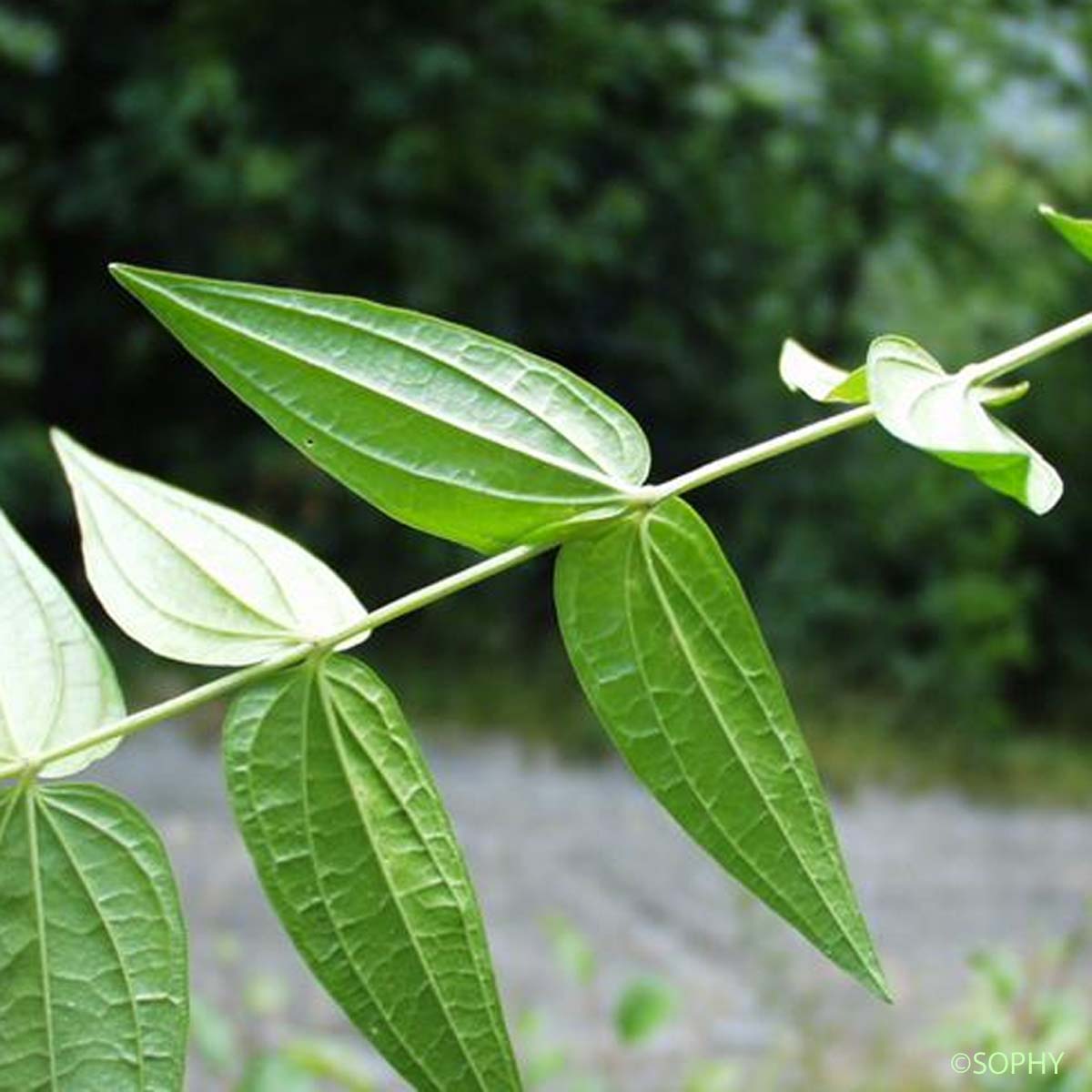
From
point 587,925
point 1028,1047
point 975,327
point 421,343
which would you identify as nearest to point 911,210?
point 975,327

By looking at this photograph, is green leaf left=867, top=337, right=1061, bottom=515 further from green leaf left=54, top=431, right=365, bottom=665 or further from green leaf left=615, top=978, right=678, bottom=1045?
green leaf left=615, top=978, right=678, bottom=1045

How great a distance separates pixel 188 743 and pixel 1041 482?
2.95m

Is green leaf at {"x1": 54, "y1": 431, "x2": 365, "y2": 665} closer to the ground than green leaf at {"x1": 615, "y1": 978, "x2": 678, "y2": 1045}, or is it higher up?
higher up

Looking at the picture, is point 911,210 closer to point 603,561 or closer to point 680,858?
point 680,858

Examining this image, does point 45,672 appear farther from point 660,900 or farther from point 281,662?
point 660,900

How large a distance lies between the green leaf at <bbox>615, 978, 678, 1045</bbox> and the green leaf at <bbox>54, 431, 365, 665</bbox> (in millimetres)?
704

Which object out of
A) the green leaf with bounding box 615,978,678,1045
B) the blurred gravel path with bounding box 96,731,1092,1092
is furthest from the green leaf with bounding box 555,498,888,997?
the blurred gravel path with bounding box 96,731,1092,1092

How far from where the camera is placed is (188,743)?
3.00 metres

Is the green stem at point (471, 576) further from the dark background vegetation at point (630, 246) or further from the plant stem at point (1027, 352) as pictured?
the dark background vegetation at point (630, 246)

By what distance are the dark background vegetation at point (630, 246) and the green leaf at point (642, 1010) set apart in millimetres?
2237

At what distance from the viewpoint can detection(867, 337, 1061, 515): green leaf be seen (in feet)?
0.46

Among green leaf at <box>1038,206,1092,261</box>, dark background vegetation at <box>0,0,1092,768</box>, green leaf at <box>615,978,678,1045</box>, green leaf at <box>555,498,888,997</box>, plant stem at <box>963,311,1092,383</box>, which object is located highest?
dark background vegetation at <box>0,0,1092,768</box>

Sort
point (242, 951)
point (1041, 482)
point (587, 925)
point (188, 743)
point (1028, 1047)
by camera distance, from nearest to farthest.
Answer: point (1041, 482)
point (1028, 1047)
point (242, 951)
point (587, 925)
point (188, 743)

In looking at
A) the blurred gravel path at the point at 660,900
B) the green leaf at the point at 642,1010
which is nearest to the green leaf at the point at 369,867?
the green leaf at the point at 642,1010
